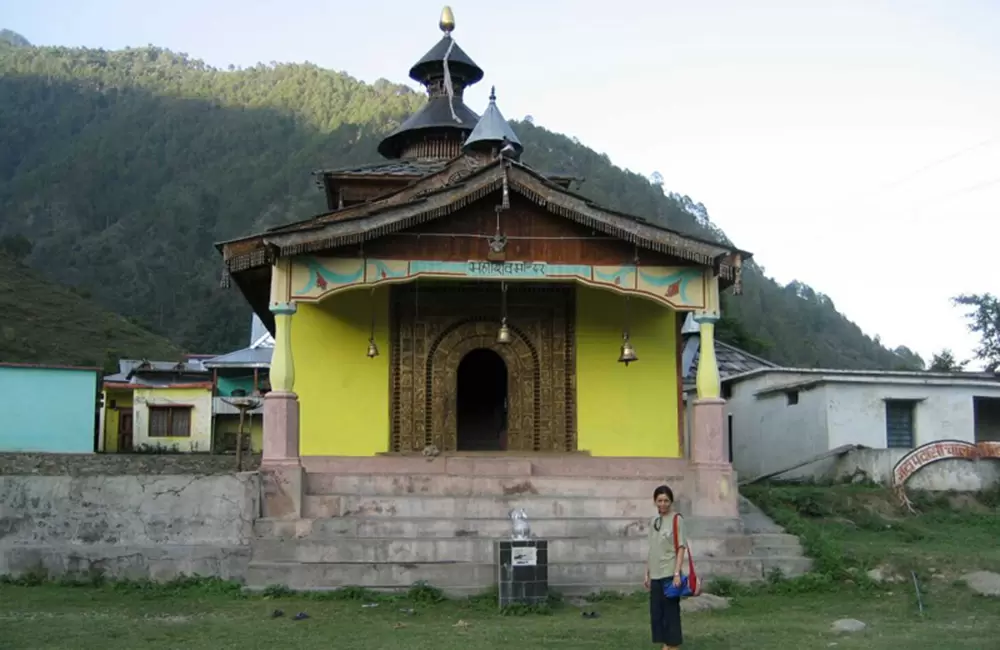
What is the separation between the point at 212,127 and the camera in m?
115

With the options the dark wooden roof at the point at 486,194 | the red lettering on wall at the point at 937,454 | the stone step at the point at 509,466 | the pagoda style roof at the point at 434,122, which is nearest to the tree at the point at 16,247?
the pagoda style roof at the point at 434,122

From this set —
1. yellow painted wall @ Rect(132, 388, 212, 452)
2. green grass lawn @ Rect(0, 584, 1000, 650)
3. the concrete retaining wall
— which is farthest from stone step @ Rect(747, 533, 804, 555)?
yellow painted wall @ Rect(132, 388, 212, 452)

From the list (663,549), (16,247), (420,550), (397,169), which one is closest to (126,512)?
(420,550)

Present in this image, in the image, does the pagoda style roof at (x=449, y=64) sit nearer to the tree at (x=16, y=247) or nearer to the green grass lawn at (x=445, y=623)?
the green grass lawn at (x=445, y=623)

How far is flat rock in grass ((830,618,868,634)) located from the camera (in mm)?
10172

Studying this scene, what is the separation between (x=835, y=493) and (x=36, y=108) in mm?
123068

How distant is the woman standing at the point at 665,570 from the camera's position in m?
8.76

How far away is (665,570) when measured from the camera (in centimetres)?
885

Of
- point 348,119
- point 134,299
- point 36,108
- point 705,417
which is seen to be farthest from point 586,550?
point 36,108

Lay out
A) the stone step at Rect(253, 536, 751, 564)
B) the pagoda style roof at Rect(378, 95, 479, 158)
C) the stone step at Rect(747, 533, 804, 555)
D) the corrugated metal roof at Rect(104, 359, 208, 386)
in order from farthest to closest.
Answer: the corrugated metal roof at Rect(104, 359, 208, 386), the pagoda style roof at Rect(378, 95, 479, 158), the stone step at Rect(747, 533, 804, 555), the stone step at Rect(253, 536, 751, 564)

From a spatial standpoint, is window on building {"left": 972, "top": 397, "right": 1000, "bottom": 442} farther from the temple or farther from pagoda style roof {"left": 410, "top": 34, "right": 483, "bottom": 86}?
pagoda style roof {"left": 410, "top": 34, "right": 483, "bottom": 86}

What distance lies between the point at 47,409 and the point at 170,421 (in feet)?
30.6

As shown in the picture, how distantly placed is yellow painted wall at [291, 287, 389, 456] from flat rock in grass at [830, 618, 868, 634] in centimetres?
831

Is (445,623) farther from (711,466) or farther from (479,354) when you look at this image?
(479,354)
